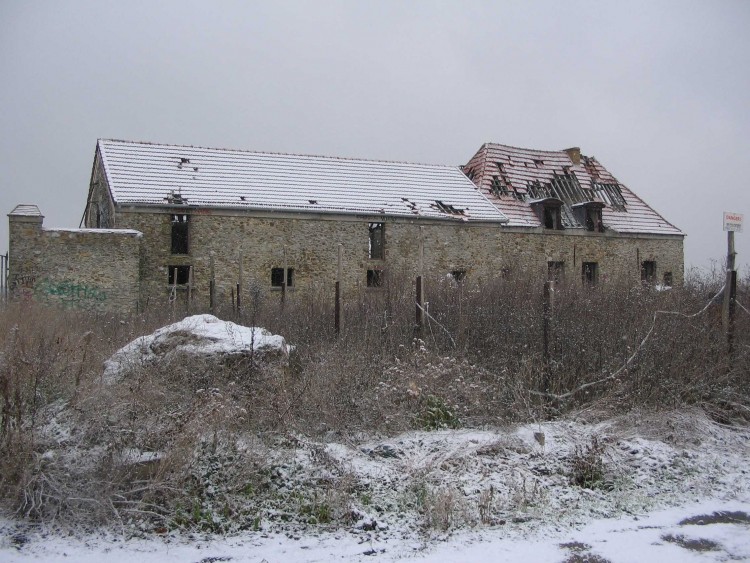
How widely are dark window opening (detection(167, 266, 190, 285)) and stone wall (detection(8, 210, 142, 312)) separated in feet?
5.91

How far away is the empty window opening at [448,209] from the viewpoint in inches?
902

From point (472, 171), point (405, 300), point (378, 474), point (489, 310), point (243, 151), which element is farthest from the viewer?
point (472, 171)

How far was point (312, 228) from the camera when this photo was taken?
20.8 metres

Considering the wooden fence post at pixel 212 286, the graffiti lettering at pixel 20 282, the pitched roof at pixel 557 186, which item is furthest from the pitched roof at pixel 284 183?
the graffiti lettering at pixel 20 282

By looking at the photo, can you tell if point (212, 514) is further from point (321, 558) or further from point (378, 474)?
point (378, 474)

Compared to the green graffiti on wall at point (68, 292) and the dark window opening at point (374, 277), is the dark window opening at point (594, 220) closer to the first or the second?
the dark window opening at point (374, 277)

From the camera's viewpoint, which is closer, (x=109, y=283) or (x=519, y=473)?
(x=519, y=473)

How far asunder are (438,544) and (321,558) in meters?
0.92

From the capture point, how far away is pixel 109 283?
55.8 feet

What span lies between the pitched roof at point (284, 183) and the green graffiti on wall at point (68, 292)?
3.12 m

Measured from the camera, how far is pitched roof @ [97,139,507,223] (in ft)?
64.9

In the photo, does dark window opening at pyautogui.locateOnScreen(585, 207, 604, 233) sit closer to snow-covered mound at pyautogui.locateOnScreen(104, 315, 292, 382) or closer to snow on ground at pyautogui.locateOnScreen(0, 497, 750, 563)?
snow-covered mound at pyautogui.locateOnScreen(104, 315, 292, 382)

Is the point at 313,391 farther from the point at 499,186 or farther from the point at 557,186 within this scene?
the point at 557,186

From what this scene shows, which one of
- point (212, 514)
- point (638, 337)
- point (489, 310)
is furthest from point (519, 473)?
point (489, 310)
